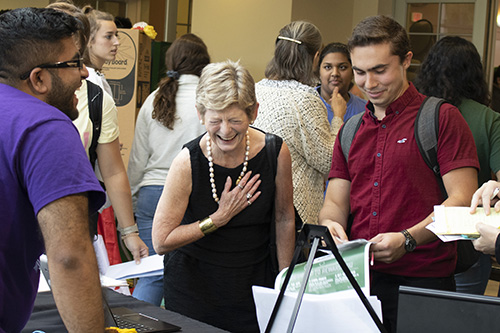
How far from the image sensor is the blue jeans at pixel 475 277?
3.11 meters

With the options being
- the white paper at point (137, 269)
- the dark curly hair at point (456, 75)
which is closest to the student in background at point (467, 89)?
the dark curly hair at point (456, 75)

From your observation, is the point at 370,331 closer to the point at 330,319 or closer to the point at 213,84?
the point at 330,319

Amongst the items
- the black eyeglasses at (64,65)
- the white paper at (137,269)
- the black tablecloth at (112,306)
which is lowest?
the white paper at (137,269)

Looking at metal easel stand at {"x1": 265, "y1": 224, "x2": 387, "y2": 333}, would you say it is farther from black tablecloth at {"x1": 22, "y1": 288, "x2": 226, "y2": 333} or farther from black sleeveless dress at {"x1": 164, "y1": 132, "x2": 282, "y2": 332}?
black sleeveless dress at {"x1": 164, "y1": 132, "x2": 282, "y2": 332}

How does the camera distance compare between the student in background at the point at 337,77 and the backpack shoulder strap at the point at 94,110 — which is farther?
the student in background at the point at 337,77

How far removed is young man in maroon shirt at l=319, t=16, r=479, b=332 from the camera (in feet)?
6.46

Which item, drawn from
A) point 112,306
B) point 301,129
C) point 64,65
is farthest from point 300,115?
point 64,65

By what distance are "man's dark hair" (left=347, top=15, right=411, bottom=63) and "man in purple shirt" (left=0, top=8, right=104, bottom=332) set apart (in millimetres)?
1018

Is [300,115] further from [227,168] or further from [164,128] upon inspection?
[164,128]

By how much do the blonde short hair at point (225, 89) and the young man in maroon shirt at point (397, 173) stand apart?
372 millimetres

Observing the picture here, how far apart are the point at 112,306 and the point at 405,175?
3.29 feet

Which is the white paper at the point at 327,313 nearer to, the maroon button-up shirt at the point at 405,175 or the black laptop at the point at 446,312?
the black laptop at the point at 446,312

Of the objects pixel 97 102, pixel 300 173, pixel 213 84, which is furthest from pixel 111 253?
pixel 213 84

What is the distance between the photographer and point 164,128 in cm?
343
